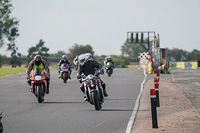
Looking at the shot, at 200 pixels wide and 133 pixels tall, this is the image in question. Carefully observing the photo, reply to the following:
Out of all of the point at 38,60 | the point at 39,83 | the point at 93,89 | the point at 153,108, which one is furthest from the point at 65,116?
the point at 38,60

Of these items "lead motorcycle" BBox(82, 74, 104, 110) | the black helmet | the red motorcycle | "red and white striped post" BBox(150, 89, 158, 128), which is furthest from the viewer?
the black helmet

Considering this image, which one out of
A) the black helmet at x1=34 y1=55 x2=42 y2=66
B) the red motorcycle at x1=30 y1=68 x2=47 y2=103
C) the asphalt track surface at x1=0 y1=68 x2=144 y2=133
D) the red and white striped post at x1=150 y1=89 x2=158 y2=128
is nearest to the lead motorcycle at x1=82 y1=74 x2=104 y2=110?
the asphalt track surface at x1=0 y1=68 x2=144 y2=133

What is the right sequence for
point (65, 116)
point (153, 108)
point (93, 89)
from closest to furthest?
point (153, 108) → point (65, 116) → point (93, 89)

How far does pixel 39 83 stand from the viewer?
18.9 metres

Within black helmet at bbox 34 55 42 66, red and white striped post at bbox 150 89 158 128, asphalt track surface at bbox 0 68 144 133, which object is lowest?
asphalt track surface at bbox 0 68 144 133

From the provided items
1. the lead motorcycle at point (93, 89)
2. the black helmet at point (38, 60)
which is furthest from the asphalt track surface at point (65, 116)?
the black helmet at point (38, 60)

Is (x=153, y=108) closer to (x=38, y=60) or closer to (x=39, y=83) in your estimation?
(x=39, y=83)

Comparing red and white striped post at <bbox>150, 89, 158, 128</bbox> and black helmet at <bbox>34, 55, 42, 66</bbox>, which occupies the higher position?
black helmet at <bbox>34, 55, 42, 66</bbox>

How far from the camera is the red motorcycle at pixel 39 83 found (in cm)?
1873

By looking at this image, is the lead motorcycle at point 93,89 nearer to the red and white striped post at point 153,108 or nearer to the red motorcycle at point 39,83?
the red motorcycle at point 39,83

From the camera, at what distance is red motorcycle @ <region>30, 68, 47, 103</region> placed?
18.7m

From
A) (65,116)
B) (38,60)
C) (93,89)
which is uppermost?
(38,60)

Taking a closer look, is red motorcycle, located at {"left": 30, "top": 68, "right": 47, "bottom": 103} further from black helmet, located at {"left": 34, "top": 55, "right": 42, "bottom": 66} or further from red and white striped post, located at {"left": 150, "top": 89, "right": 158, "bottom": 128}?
red and white striped post, located at {"left": 150, "top": 89, "right": 158, "bottom": 128}

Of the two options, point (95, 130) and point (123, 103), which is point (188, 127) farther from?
point (123, 103)
